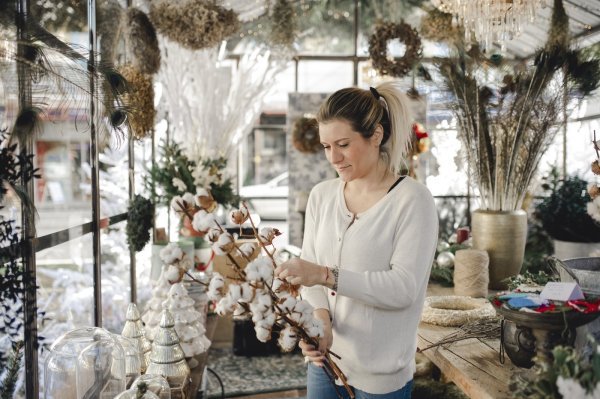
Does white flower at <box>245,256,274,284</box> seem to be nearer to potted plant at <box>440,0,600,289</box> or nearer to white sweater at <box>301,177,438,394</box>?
white sweater at <box>301,177,438,394</box>

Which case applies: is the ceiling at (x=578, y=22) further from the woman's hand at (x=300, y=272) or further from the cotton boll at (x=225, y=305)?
the cotton boll at (x=225, y=305)

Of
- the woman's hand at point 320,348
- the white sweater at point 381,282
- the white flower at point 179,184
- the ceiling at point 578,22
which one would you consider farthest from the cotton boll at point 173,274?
the ceiling at point 578,22

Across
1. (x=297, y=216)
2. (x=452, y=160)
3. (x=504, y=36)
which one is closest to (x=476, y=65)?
(x=504, y=36)

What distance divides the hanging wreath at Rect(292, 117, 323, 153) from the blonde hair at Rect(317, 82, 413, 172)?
4752 millimetres

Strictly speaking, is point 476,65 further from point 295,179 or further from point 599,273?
point 295,179

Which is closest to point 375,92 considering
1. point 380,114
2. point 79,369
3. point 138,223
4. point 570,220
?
point 380,114

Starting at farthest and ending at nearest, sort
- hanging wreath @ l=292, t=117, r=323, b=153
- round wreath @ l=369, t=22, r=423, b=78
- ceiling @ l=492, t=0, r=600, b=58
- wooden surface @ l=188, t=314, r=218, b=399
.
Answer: hanging wreath @ l=292, t=117, r=323, b=153
ceiling @ l=492, t=0, r=600, b=58
round wreath @ l=369, t=22, r=423, b=78
wooden surface @ l=188, t=314, r=218, b=399

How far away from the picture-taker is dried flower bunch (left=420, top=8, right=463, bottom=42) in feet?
17.0

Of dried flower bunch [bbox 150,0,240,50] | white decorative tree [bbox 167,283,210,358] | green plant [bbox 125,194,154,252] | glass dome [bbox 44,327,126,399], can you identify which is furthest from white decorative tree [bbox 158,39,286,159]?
glass dome [bbox 44,327,126,399]

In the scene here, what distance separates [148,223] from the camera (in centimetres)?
352

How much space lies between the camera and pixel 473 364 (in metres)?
1.74

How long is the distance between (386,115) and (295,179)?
16.2 ft

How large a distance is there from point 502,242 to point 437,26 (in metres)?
2.97

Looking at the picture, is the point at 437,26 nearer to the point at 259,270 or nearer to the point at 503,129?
the point at 503,129
